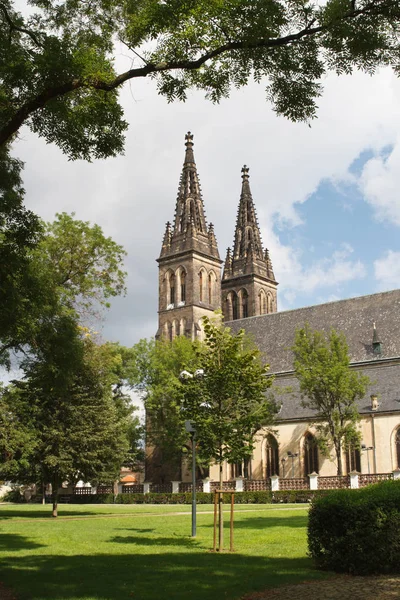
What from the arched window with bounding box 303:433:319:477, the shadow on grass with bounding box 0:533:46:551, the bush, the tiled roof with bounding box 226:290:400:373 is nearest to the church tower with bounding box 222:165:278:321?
the tiled roof with bounding box 226:290:400:373

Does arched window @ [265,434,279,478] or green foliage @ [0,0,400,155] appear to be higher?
green foliage @ [0,0,400,155]

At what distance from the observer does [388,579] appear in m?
10.3

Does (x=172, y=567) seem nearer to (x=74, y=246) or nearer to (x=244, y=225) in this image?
(x=74, y=246)

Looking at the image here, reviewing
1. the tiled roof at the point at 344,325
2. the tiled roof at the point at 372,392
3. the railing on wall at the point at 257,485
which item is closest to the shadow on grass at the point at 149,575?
the railing on wall at the point at 257,485

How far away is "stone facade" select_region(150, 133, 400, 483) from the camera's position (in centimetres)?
5106

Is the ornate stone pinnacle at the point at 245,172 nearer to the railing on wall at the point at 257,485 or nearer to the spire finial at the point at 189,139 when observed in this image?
the spire finial at the point at 189,139

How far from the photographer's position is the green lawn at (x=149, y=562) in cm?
995

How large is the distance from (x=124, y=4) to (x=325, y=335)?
173ft

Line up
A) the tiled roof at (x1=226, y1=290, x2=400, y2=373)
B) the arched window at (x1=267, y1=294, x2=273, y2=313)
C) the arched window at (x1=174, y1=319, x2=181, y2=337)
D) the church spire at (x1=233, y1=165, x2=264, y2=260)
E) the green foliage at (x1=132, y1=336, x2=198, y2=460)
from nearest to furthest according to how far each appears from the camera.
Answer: the green foliage at (x1=132, y1=336, x2=198, y2=460) → the tiled roof at (x1=226, y1=290, x2=400, y2=373) → the arched window at (x1=174, y1=319, x2=181, y2=337) → the arched window at (x1=267, y1=294, x2=273, y2=313) → the church spire at (x1=233, y1=165, x2=264, y2=260)

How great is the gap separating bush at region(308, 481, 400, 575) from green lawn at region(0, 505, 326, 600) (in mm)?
493

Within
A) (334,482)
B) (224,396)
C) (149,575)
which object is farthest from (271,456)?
(149,575)

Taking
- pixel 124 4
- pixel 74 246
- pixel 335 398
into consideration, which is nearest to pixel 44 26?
pixel 124 4

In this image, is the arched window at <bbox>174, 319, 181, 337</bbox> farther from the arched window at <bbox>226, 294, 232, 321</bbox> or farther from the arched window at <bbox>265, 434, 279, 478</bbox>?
the arched window at <bbox>265, 434, 279, 478</bbox>

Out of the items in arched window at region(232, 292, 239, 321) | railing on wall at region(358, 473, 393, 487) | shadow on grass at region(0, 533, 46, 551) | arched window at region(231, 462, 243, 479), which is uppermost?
arched window at region(232, 292, 239, 321)
